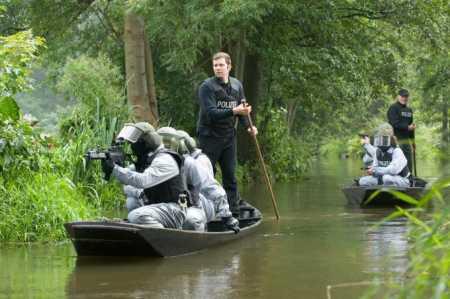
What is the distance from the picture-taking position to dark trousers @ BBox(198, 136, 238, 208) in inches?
521

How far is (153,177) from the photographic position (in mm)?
10523

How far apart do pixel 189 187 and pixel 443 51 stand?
14.6 m

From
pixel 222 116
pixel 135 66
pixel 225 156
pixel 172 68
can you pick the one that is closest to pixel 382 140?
pixel 225 156

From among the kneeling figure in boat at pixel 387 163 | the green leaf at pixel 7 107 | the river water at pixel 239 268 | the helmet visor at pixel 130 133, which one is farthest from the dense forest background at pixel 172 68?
the helmet visor at pixel 130 133

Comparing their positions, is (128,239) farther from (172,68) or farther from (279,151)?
(279,151)

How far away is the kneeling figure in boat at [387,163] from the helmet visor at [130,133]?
729 centimetres

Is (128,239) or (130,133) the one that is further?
(130,133)

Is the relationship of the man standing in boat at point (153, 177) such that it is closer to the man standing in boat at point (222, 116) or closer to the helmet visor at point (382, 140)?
the man standing in boat at point (222, 116)

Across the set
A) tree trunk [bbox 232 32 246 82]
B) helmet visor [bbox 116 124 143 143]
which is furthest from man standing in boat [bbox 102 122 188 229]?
tree trunk [bbox 232 32 246 82]

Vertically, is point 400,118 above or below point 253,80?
below

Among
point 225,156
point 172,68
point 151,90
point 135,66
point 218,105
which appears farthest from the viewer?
point 151,90

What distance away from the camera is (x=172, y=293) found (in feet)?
28.1

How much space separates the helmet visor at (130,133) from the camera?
10.5 meters

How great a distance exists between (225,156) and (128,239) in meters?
3.40
